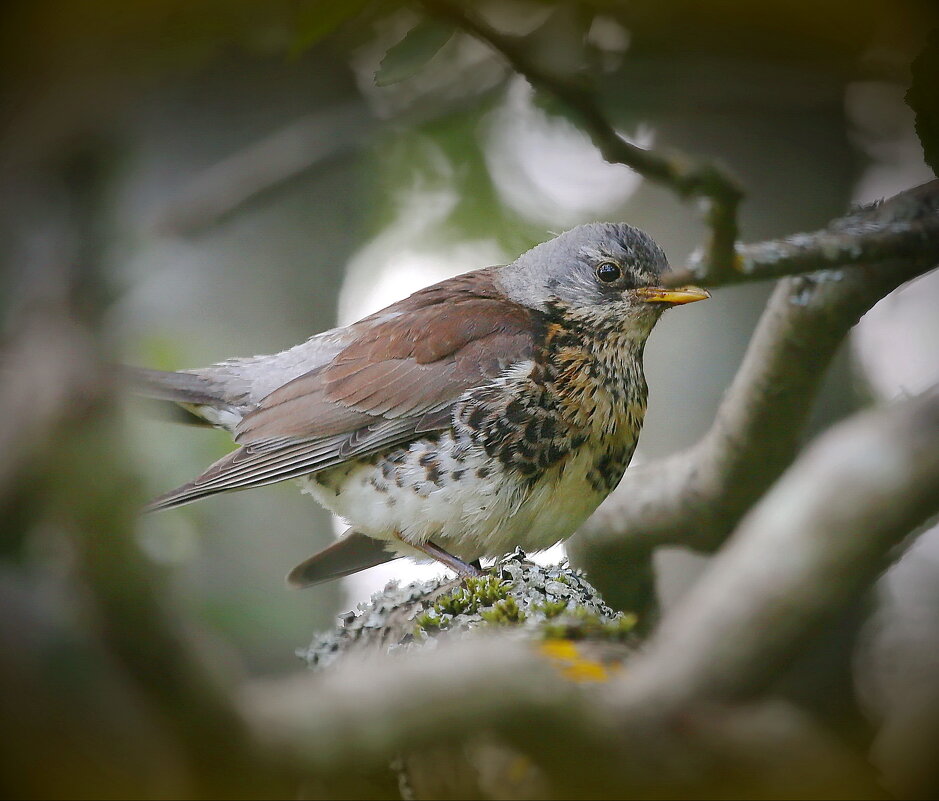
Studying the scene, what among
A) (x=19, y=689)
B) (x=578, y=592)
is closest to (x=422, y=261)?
(x=578, y=592)

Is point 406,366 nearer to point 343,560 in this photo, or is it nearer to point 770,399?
point 343,560

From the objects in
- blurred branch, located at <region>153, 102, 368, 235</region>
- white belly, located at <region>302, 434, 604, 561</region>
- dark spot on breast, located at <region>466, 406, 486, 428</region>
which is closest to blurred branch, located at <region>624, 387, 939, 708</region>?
white belly, located at <region>302, 434, 604, 561</region>

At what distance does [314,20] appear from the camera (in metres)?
1.47

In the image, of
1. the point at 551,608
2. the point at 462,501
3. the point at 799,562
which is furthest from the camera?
the point at 462,501

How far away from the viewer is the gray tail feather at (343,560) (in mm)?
2223

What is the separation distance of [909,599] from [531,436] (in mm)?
1244

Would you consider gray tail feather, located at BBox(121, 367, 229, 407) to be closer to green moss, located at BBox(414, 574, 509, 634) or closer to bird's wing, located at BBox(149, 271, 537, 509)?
bird's wing, located at BBox(149, 271, 537, 509)

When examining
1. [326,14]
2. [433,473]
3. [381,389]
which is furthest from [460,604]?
[326,14]

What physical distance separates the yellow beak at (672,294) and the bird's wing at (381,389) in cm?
28

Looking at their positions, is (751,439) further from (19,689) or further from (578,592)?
(19,689)

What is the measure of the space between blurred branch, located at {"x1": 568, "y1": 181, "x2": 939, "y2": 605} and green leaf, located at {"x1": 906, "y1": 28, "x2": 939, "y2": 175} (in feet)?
0.31

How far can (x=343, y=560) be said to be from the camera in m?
2.27

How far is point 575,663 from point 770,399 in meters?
1.00

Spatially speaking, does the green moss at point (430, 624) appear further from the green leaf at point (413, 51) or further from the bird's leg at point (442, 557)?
the green leaf at point (413, 51)
